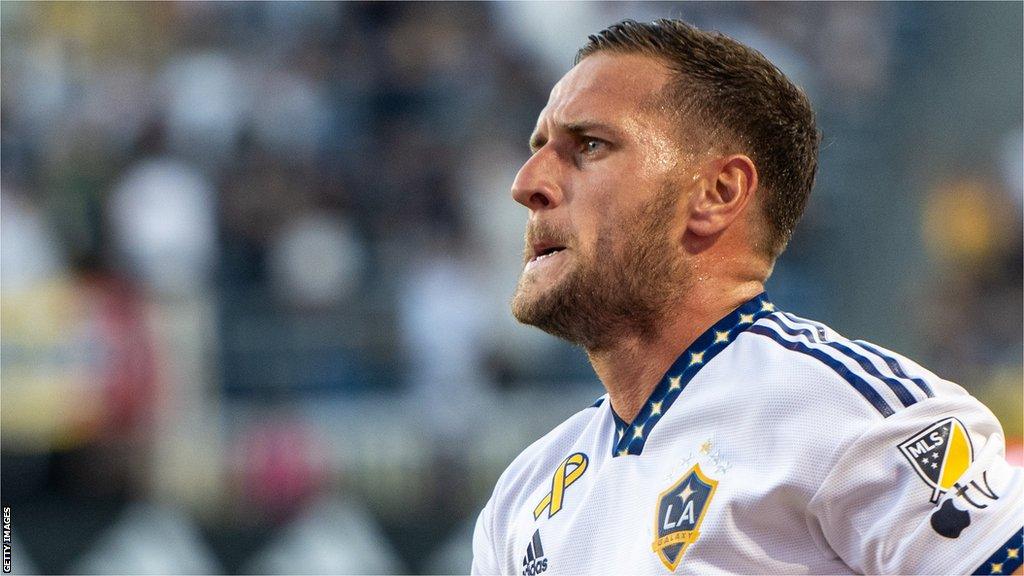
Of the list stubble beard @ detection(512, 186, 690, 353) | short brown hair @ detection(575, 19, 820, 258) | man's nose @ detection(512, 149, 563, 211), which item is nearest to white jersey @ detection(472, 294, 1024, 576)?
stubble beard @ detection(512, 186, 690, 353)

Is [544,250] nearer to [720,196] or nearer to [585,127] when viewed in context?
[585,127]

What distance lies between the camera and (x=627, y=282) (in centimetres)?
266

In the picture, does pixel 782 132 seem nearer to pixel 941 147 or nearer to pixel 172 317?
pixel 172 317

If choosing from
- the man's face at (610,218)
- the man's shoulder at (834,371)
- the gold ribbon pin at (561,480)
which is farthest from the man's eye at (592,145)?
the gold ribbon pin at (561,480)

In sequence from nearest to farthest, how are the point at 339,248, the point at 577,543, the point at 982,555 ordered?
the point at 982,555 < the point at 577,543 < the point at 339,248

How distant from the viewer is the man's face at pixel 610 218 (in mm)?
2660

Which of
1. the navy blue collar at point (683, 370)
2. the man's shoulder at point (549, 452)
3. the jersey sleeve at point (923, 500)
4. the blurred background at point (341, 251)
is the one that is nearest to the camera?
the jersey sleeve at point (923, 500)

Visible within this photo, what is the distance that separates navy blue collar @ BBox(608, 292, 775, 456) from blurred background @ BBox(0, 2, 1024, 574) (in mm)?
4813

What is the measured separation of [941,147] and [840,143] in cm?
77

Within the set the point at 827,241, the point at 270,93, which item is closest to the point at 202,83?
the point at 270,93

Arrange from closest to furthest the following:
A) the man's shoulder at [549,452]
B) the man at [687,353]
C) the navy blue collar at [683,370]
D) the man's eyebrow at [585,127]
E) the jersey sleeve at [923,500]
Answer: the jersey sleeve at [923,500], the man at [687,353], the navy blue collar at [683,370], the man's eyebrow at [585,127], the man's shoulder at [549,452]

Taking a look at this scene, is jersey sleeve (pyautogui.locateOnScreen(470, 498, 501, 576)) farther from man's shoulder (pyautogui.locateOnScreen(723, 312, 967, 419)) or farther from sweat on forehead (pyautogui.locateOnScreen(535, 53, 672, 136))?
sweat on forehead (pyautogui.locateOnScreen(535, 53, 672, 136))

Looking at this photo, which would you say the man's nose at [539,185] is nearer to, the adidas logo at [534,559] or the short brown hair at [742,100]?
the short brown hair at [742,100]

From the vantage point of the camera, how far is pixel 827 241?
869cm
